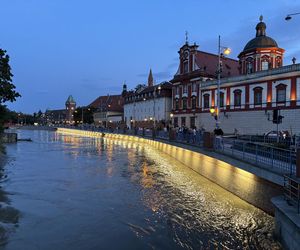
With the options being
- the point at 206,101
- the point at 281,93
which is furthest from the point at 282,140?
the point at 206,101

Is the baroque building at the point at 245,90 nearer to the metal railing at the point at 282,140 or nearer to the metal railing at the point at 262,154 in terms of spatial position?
the metal railing at the point at 282,140

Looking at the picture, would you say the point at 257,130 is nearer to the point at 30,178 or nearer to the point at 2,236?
the point at 30,178

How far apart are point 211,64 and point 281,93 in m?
24.3

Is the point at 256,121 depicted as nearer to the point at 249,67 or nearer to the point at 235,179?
the point at 249,67

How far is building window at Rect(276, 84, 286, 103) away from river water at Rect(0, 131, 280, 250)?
967 inches

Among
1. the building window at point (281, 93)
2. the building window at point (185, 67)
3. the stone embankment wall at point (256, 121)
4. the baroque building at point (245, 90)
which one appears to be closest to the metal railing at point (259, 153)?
the stone embankment wall at point (256, 121)

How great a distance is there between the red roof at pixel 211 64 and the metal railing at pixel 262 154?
143 feet

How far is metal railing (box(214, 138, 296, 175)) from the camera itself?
13664 millimetres

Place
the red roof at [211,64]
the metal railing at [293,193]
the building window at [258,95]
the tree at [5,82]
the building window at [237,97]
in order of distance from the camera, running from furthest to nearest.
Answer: the red roof at [211,64]
the building window at [237,97]
the building window at [258,95]
the tree at [5,82]
the metal railing at [293,193]

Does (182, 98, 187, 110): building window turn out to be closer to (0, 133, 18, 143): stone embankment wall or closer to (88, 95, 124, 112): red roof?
(0, 133, 18, 143): stone embankment wall

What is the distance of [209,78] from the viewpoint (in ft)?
209

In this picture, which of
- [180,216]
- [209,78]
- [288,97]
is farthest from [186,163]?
[209,78]

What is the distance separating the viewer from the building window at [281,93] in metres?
44.6

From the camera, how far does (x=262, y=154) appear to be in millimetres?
16500
